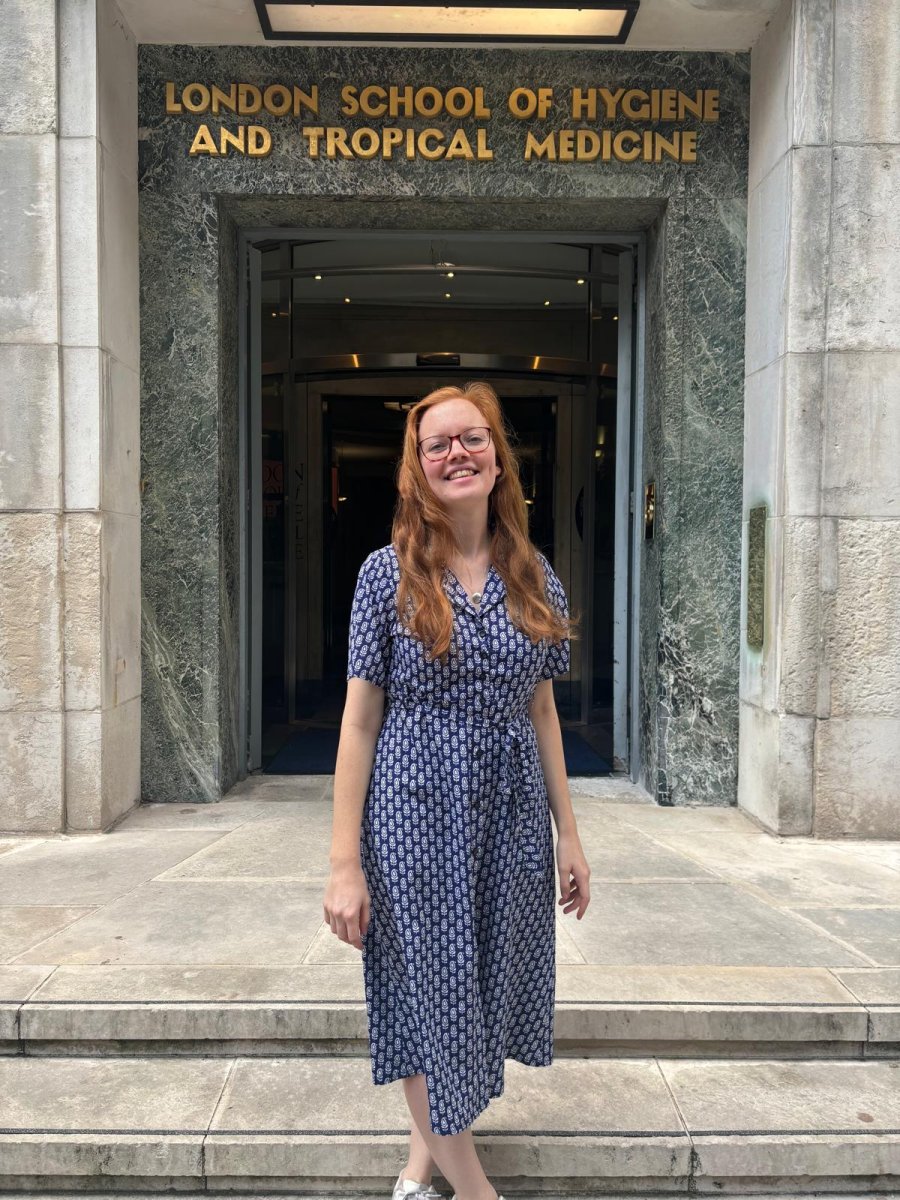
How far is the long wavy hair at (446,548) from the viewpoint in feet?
7.47

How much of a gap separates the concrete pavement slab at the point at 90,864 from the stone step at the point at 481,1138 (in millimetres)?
1344

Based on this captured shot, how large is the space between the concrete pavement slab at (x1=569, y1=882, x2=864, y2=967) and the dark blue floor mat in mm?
2621

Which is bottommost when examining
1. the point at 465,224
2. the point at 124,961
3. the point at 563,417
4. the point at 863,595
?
the point at 124,961

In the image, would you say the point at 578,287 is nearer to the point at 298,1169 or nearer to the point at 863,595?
the point at 863,595

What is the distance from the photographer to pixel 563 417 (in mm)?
9836

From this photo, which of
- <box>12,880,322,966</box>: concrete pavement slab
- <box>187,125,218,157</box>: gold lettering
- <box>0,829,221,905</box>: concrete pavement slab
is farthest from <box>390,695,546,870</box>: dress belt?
<box>187,125,218,157</box>: gold lettering

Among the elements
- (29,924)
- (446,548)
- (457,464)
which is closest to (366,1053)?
(29,924)

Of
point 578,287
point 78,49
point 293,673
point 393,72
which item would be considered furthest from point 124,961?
point 578,287

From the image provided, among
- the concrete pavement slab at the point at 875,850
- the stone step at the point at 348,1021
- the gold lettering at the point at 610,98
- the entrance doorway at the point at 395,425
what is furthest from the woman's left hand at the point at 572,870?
the gold lettering at the point at 610,98

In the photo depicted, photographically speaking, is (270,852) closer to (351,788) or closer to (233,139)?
(351,788)

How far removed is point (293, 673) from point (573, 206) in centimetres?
501

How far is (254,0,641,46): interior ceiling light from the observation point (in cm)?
539

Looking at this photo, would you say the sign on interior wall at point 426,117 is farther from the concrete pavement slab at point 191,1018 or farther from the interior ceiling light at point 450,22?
the concrete pavement slab at point 191,1018

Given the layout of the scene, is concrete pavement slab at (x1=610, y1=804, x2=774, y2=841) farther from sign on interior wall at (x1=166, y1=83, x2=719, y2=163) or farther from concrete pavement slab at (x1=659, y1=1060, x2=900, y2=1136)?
sign on interior wall at (x1=166, y1=83, x2=719, y2=163)
